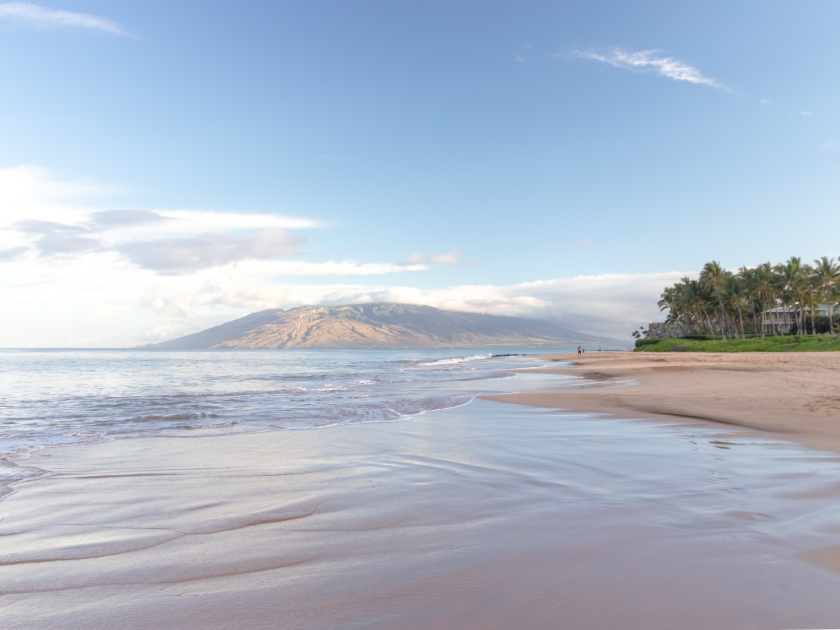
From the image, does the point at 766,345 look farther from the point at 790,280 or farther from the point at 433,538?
the point at 433,538

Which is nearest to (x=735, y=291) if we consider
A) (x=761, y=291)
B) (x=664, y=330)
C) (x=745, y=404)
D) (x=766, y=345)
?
(x=761, y=291)

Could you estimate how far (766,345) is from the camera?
58.8m

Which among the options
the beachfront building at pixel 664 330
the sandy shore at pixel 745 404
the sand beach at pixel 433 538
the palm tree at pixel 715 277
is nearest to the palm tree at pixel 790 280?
the palm tree at pixel 715 277

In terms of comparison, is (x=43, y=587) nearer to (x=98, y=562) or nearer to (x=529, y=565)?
(x=98, y=562)

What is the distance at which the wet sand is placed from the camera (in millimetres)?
2938

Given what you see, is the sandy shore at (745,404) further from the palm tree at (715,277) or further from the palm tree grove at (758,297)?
the palm tree at (715,277)

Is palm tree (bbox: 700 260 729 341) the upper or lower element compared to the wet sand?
upper

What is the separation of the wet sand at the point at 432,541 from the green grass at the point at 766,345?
2085 inches

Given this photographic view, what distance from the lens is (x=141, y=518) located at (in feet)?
16.0

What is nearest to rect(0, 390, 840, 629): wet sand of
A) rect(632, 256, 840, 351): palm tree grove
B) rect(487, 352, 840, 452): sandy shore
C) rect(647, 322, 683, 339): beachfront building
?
rect(487, 352, 840, 452): sandy shore

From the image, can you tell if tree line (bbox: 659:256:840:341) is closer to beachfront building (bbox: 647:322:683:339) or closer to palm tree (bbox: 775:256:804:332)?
palm tree (bbox: 775:256:804:332)

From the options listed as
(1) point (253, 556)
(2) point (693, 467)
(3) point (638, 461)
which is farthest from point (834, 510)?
(1) point (253, 556)

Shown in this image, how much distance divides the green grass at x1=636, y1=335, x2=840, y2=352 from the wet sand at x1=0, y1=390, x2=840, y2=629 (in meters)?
53.0

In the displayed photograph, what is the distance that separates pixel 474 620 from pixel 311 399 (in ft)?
54.2
